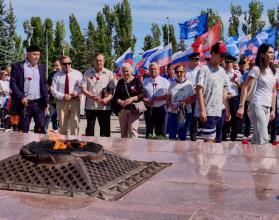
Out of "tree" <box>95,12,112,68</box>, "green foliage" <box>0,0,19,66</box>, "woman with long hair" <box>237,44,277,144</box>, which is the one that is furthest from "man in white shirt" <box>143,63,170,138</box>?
"tree" <box>95,12,112,68</box>

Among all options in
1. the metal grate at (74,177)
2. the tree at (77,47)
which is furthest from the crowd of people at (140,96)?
the tree at (77,47)

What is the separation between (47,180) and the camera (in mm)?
2982

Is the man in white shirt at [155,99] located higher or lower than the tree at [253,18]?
lower

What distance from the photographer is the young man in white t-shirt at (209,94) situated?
5.57 metres

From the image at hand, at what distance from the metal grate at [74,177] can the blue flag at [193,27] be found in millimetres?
11896

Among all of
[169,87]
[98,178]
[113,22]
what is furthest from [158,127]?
[113,22]

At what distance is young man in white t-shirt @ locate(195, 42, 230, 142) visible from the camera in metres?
5.57

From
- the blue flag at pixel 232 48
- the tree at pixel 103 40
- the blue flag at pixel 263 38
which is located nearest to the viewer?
the blue flag at pixel 263 38

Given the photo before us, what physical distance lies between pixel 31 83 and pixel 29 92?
13cm

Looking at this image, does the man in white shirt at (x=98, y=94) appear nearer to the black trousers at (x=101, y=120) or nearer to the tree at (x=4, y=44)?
the black trousers at (x=101, y=120)

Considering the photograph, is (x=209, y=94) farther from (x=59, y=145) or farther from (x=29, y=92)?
(x=29, y=92)

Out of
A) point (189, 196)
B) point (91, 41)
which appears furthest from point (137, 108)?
point (91, 41)

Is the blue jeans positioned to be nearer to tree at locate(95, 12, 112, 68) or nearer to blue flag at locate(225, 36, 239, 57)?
blue flag at locate(225, 36, 239, 57)

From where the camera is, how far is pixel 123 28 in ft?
168
